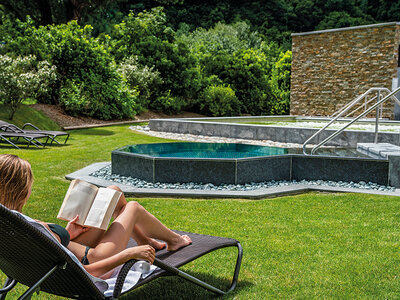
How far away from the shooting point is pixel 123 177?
7.14 meters

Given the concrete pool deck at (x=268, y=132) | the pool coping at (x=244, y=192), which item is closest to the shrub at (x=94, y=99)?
the concrete pool deck at (x=268, y=132)

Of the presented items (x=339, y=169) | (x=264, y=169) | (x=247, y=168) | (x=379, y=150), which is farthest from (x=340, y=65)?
(x=247, y=168)

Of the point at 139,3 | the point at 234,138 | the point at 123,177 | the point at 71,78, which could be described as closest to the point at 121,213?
the point at 123,177

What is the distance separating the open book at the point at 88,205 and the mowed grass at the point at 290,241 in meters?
0.88

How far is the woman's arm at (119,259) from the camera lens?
2.41 m

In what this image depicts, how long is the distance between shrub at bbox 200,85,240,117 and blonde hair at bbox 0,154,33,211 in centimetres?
2348

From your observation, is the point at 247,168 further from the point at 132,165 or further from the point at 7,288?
the point at 7,288

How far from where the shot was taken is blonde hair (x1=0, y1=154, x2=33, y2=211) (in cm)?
217

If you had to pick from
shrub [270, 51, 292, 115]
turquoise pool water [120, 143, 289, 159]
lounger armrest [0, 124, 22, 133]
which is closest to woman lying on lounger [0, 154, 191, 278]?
turquoise pool water [120, 143, 289, 159]

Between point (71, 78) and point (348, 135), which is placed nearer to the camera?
point (348, 135)

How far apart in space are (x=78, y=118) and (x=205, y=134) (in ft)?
20.7

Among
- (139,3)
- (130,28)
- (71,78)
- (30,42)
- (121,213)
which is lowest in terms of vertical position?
(121,213)

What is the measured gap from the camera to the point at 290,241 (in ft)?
13.8

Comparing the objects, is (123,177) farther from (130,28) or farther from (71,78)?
(130,28)
